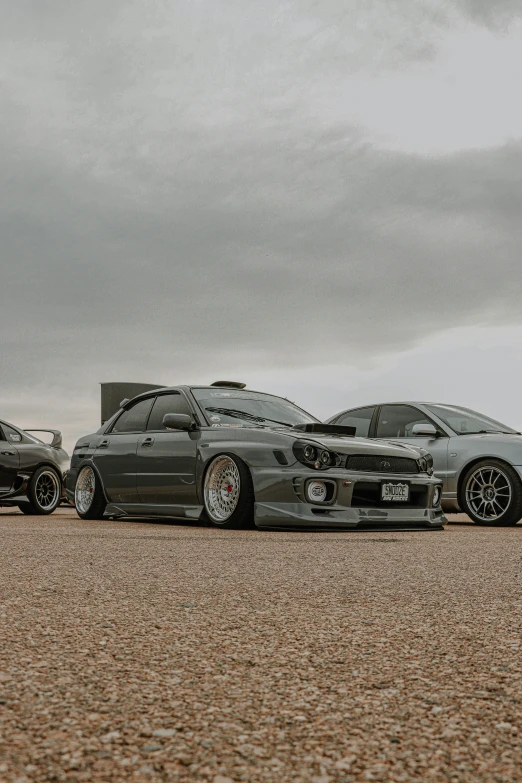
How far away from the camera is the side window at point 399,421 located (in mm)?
11406

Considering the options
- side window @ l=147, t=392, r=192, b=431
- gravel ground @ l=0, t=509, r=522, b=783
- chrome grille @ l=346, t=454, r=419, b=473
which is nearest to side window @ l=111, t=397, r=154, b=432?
side window @ l=147, t=392, r=192, b=431

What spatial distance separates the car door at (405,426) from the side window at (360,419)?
144 millimetres

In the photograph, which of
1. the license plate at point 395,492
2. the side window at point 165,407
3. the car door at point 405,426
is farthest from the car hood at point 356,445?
the car door at point 405,426

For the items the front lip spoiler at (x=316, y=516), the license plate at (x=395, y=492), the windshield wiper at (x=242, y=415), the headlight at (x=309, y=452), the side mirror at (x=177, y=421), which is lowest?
the front lip spoiler at (x=316, y=516)

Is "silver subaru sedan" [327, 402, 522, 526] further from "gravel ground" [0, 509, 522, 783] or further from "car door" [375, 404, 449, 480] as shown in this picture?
"gravel ground" [0, 509, 522, 783]

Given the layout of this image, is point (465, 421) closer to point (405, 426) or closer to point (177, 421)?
point (405, 426)

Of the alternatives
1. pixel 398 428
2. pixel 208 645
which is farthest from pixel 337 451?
pixel 208 645

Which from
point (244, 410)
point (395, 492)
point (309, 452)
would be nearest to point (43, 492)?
point (244, 410)

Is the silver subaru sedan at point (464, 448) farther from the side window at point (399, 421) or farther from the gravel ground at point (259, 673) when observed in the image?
the gravel ground at point (259, 673)

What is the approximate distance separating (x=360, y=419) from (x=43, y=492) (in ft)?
15.1

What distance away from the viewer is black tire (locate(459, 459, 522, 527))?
10219mm

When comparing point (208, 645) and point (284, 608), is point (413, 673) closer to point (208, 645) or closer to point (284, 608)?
point (208, 645)

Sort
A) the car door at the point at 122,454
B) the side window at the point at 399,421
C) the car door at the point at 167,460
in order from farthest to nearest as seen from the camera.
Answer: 1. the side window at the point at 399,421
2. the car door at the point at 122,454
3. the car door at the point at 167,460

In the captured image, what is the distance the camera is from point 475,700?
96.5 inches
